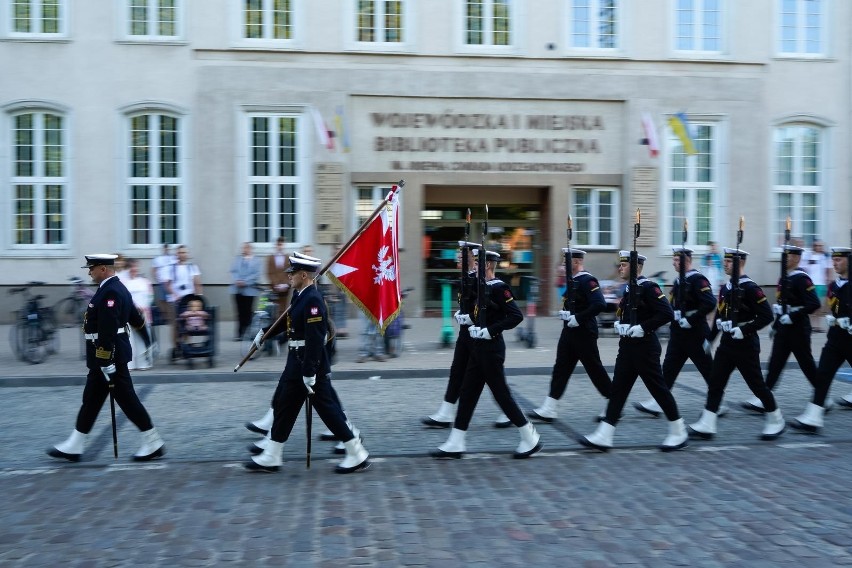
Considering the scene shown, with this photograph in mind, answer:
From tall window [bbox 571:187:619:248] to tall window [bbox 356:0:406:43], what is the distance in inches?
205

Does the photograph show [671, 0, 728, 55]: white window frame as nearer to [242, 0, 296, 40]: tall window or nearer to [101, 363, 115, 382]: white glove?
[242, 0, 296, 40]: tall window

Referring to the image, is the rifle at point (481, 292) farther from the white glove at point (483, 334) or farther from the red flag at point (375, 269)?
the red flag at point (375, 269)

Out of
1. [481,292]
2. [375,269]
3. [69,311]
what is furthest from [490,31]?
[481,292]

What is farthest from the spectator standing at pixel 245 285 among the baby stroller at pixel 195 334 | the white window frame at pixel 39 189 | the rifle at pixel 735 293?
the rifle at pixel 735 293

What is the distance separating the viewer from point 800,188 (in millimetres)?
19766

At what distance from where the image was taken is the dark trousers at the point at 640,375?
24.7 feet

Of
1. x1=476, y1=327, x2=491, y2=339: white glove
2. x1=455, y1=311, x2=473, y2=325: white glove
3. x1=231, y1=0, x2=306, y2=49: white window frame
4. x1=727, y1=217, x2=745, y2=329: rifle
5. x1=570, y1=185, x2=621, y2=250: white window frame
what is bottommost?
x1=476, y1=327, x2=491, y2=339: white glove

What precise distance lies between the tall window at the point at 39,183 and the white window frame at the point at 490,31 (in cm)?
857

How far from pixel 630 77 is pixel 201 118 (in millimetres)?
9211

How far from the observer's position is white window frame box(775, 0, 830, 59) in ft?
64.3

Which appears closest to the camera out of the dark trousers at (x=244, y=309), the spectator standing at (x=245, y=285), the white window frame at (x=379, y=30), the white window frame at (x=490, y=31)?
the dark trousers at (x=244, y=309)

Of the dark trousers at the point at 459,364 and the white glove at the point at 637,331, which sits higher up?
the white glove at the point at 637,331

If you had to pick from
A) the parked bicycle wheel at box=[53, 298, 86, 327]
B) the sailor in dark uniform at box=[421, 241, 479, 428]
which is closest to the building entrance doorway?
the parked bicycle wheel at box=[53, 298, 86, 327]

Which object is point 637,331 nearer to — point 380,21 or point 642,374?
point 642,374
